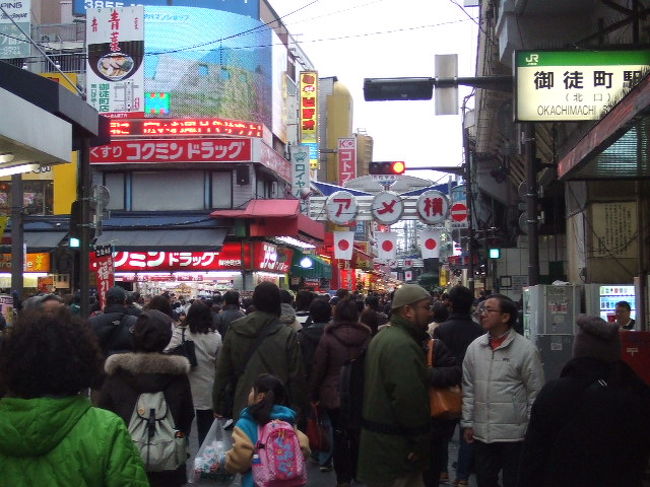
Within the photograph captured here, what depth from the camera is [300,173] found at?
4294 centimetres

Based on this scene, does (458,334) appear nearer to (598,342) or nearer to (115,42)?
(598,342)

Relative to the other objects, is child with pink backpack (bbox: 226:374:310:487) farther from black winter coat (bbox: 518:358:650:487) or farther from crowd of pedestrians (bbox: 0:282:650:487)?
black winter coat (bbox: 518:358:650:487)

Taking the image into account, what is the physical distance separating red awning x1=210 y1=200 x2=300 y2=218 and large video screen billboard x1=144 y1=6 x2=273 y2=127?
14.6 ft

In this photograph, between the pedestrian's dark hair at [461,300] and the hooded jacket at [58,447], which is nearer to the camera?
the hooded jacket at [58,447]

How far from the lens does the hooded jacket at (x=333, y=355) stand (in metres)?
8.86

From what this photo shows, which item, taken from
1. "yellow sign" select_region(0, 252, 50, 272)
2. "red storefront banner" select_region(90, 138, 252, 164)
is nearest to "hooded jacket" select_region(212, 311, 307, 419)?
"yellow sign" select_region(0, 252, 50, 272)

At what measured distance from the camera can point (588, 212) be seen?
47.6 feet

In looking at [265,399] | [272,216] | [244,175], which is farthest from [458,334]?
[244,175]

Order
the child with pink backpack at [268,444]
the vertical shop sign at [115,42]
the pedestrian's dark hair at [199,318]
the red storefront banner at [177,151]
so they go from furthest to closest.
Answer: the red storefront banner at [177,151] → the vertical shop sign at [115,42] → the pedestrian's dark hair at [199,318] → the child with pink backpack at [268,444]

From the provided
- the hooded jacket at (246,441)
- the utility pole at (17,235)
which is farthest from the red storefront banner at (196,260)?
the hooded jacket at (246,441)

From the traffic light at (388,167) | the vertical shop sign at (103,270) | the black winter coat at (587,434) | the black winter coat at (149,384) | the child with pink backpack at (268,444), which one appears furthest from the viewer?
the vertical shop sign at (103,270)

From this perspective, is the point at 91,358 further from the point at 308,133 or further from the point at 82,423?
the point at 308,133

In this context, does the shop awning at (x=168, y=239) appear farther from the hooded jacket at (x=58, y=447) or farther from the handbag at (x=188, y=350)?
the hooded jacket at (x=58, y=447)

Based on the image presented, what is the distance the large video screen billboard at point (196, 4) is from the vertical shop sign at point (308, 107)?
666 cm
